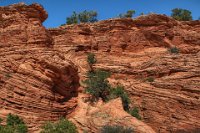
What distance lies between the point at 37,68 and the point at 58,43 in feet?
34.6

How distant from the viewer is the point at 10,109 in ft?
82.3

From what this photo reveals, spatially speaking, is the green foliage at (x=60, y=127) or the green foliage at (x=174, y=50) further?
the green foliage at (x=174, y=50)

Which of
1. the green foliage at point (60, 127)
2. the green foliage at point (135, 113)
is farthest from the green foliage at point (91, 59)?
the green foliage at point (60, 127)

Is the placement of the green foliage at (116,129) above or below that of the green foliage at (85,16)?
below

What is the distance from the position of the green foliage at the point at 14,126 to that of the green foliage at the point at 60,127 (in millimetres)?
1329

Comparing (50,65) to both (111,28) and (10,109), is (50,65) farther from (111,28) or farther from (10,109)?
(111,28)

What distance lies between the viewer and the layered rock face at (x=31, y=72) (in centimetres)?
2556

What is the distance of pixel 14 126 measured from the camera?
23859 mm

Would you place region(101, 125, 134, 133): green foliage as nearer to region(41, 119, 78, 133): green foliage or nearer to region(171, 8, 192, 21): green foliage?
region(41, 119, 78, 133): green foliage

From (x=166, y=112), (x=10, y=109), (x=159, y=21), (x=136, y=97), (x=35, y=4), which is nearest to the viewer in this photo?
(x=10, y=109)

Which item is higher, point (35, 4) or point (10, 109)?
point (35, 4)

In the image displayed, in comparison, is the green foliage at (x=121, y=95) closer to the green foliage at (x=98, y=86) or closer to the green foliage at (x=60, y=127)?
the green foliage at (x=98, y=86)

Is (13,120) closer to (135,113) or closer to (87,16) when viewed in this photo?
(135,113)

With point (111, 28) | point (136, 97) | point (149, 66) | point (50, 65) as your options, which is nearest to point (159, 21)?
point (111, 28)
